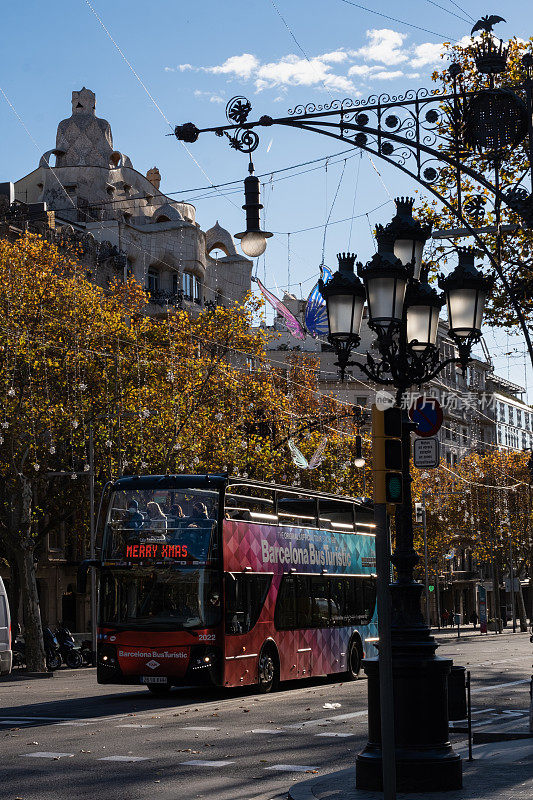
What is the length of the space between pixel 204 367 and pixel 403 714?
33.4 meters

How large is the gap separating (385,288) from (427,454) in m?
9.91

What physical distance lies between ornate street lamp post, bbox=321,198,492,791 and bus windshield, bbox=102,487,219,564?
34.0 feet

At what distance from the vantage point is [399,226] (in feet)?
40.5

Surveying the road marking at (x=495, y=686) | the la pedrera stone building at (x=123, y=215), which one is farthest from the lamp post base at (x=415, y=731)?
the la pedrera stone building at (x=123, y=215)

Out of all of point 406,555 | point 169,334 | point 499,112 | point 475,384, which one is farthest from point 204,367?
point 475,384

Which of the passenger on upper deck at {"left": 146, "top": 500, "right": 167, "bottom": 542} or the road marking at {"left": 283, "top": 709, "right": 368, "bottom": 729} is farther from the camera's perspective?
the passenger on upper deck at {"left": 146, "top": 500, "right": 167, "bottom": 542}

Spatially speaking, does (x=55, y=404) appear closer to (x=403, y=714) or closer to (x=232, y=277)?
(x=403, y=714)

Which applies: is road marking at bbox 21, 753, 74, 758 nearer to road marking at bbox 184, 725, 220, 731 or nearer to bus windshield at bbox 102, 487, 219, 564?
road marking at bbox 184, 725, 220, 731

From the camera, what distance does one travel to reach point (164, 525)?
74.2 feet

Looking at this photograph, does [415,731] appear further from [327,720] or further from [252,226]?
[327,720]

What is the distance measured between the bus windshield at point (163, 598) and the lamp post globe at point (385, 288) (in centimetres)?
1172

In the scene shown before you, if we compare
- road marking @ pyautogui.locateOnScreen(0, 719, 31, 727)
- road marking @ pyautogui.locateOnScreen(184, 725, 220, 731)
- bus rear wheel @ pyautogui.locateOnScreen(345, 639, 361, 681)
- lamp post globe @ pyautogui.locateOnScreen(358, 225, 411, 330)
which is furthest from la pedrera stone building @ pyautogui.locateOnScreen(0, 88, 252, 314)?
lamp post globe @ pyautogui.locateOnScreen(358, 225, 411, 330)

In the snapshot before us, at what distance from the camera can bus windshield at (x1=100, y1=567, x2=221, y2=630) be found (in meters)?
22.4

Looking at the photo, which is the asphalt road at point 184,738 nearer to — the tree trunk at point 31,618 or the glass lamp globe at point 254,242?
the glass lamp globe at point 254,242
